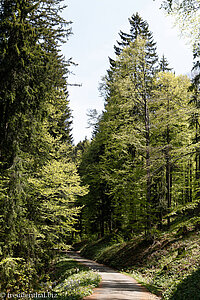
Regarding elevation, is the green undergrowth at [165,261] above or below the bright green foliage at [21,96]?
below

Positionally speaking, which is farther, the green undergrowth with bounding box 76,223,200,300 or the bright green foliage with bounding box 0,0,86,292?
the green undergrowth with bounding box 76,223,200,300

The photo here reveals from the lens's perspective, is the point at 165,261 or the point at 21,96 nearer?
the point at 21,96

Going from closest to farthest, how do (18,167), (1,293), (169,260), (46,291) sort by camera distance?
(1,293) → (18,167) → (46,291) → (169,260)

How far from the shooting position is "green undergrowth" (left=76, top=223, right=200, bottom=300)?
8539 millimetres

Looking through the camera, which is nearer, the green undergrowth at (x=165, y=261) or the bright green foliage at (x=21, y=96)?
the bright green foliage at (x=21, y=96)

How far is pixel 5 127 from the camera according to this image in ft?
27.7

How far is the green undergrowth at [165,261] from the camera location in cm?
854

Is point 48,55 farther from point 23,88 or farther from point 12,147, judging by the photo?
point 12,147

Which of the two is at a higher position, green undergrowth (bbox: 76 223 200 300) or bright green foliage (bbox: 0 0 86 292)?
bright green foliage (bbox: 0 0 86 292)

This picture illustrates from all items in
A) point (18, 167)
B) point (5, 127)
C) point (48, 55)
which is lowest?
point (18, 167)

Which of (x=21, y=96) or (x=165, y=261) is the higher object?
(x=21, y=96)

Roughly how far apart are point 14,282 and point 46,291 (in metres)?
1.72

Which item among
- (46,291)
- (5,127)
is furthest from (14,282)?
(5,127)

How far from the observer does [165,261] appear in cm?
1312
